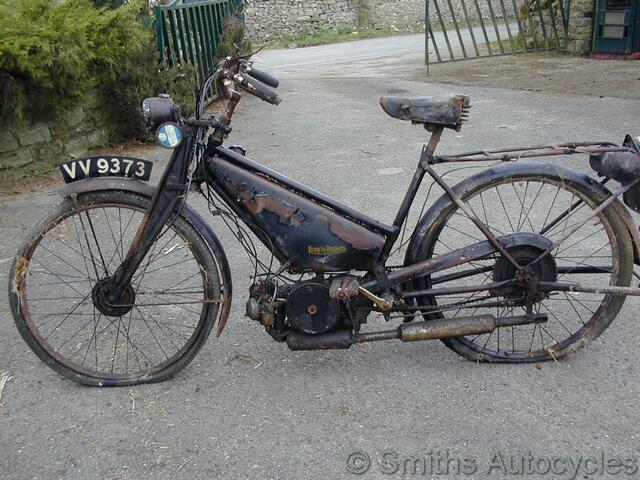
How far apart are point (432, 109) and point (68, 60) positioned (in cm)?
421

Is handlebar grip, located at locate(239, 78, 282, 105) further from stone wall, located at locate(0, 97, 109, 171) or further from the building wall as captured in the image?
the building wall

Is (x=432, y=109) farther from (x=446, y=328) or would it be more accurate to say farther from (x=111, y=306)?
(x=111, y=306)

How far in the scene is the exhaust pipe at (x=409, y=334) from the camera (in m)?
3.15

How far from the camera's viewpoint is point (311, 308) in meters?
3.10

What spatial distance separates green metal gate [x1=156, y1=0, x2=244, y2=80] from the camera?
8.52 meters

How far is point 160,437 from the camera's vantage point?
2.87 meters

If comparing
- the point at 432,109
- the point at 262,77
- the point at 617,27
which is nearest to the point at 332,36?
the point at 617,27

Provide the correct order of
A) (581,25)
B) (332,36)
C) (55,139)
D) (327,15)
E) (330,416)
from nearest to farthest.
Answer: (330,416)
(55,139)
(581,25)
(332,36)
(327,15)

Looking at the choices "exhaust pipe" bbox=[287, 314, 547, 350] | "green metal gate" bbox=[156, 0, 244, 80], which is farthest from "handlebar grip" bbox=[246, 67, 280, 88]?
"green metal gate" bbox=[156, 0, 244, 80]

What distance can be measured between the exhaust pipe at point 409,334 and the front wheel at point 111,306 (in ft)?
1.38

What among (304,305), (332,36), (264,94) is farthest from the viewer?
(332,36)

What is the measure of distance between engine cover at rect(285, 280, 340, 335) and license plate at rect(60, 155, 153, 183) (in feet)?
2.88

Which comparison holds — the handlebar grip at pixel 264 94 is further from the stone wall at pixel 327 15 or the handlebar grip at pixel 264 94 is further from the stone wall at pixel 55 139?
the stone wall at pixel 327 15

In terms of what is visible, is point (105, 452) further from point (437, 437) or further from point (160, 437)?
point (437, 437)
